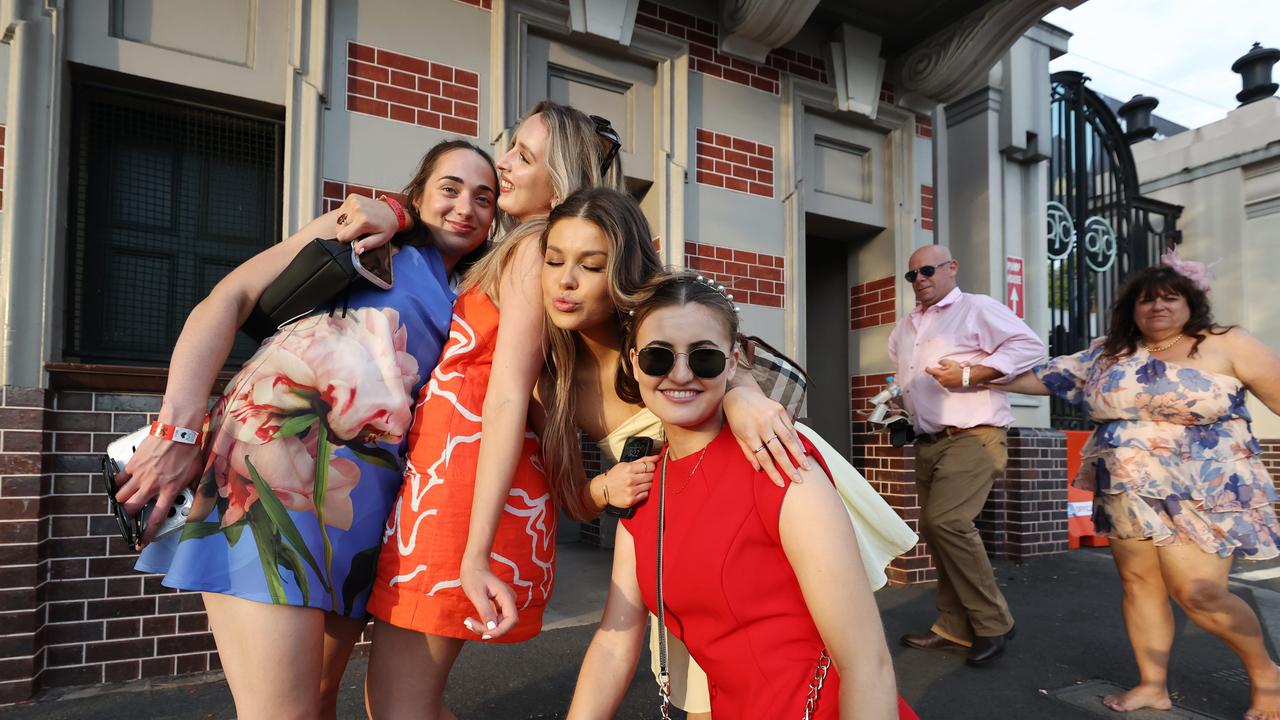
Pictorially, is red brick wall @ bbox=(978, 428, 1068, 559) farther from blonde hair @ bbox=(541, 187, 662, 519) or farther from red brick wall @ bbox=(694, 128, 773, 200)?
blonde hair @ bbox=(541, 187, 662, 519)

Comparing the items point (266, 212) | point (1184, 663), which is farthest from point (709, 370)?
point (1184, 663)

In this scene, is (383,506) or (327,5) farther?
(327,5)

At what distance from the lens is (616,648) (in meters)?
1.60

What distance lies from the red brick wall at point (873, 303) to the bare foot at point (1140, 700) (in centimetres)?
296

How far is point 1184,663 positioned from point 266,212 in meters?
5.52

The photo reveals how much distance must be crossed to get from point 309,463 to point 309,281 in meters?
0.39

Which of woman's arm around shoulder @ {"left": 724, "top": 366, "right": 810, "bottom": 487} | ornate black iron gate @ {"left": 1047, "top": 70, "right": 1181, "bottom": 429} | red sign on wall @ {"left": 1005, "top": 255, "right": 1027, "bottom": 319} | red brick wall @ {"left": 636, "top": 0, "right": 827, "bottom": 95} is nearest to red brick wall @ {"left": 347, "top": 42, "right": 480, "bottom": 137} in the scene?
red brick wall @ {"left": 636, "top": 0, "right": 827, "bottom": 95}

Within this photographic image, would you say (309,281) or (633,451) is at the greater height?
(309,281)

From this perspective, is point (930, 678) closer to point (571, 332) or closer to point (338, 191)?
point (571, 332)

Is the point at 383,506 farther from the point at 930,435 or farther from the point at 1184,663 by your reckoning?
the point at 1184,663

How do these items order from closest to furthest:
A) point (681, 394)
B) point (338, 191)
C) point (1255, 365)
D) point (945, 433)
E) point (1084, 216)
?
point (681, 394) → point (1255, 365) → point (338, 191) → point (945, 433) → point (1084, 216)

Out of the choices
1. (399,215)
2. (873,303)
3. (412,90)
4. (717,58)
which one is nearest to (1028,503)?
(873,303)

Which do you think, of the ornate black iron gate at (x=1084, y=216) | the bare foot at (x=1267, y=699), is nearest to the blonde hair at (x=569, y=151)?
the bare foot at (x=1267, y=699)

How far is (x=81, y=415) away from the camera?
3.07m
